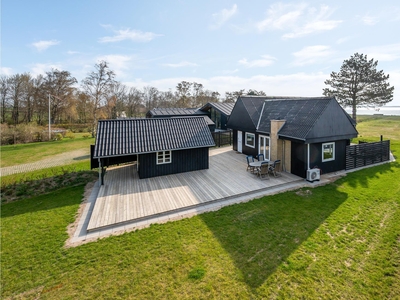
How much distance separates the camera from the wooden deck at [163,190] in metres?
7.04

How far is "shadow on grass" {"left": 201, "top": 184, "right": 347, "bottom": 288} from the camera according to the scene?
479cm

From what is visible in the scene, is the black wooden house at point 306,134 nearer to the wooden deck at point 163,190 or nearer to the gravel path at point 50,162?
the wooden deck at point 163,190

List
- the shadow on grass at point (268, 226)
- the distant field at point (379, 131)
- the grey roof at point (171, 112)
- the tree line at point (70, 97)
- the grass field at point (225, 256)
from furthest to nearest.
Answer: the tree line at point (70, 97)
the grey roof at point (171, 112)
the distant field at point (379, 131)
the shadow on grass at point (268, 226)
the grass field at point (225, 256)

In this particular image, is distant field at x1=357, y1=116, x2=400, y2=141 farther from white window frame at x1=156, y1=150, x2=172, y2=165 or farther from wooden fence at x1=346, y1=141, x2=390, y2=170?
white window frame at x1=156, y1=150, x2=172, y2=165

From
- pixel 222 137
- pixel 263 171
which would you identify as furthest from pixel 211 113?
pixel 263 171

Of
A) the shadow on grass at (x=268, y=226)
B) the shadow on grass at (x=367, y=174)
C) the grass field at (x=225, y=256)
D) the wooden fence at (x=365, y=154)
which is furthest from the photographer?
the wooden fence at (x=365, y=154)

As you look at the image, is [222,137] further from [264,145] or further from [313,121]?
[313,121]

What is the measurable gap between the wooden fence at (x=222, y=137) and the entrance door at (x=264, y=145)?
6.58m

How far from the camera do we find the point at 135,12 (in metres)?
11.8

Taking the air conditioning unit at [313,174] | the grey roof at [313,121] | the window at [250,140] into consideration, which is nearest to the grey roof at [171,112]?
the window at [250,140]

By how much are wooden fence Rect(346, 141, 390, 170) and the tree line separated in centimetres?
2848

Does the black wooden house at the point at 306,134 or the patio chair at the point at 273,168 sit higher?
the black wooden house at the point at 306,134

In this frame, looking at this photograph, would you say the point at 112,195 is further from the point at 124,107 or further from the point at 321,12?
the point at 124,107

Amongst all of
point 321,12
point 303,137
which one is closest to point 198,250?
point 303,137
